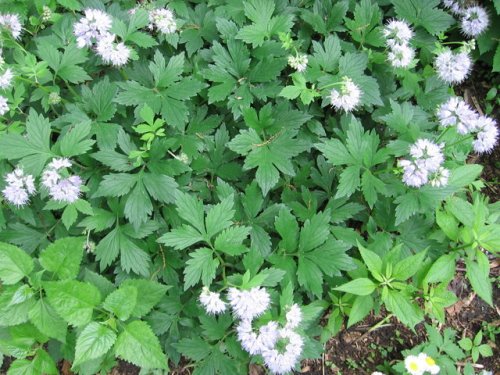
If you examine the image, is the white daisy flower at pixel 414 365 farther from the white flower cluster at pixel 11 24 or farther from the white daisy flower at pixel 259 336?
the white flower cluster at pixel 11 24

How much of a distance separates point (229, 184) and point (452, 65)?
1.72 meters

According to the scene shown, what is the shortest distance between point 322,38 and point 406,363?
234cm

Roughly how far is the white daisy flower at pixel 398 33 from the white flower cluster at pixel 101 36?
1.73m

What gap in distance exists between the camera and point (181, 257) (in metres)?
2.99

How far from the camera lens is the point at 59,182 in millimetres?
2576

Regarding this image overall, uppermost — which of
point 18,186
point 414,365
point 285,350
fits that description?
point 18,186

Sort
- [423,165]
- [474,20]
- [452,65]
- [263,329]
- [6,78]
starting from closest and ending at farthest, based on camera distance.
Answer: [263,329] → [423,165] → [6,78] → [452,65] → [474,20]

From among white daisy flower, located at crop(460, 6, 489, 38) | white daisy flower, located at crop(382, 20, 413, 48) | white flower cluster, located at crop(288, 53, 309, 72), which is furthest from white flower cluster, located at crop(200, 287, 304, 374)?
white daisy flower, located at crop(460, 6, 489, 38)

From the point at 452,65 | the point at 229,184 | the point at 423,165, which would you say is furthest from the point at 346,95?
the point at 229,184

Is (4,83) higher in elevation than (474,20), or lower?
lower

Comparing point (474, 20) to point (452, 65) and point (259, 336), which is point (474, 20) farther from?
point (259, 336)

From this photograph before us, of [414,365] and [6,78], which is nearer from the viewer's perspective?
[6,78]

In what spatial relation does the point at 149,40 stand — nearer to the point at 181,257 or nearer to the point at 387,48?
the point at 181,257

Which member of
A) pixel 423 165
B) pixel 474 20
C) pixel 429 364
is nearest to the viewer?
pixel 423 165
